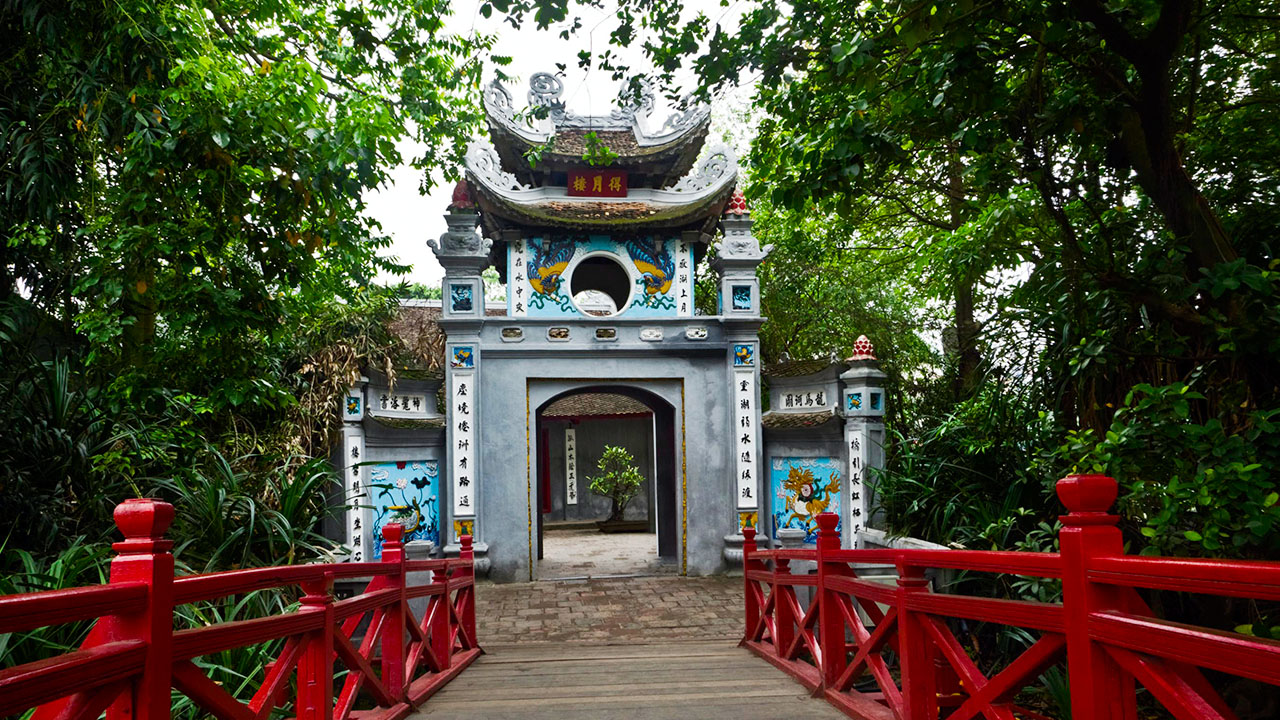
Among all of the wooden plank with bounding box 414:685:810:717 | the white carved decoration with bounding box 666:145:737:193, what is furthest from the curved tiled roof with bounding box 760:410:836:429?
the wooden plank with bounding box 414:685:810:717

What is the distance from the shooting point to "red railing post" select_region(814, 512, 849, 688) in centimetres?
394

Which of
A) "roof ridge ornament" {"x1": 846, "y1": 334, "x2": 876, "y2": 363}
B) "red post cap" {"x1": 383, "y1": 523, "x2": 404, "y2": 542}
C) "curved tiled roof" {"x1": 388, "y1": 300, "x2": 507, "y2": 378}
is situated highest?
"curved tiled roof" {"x1": 388, "y1": 300, "x2": 507, "y2": 378}

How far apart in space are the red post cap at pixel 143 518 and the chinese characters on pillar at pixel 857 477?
319 inches

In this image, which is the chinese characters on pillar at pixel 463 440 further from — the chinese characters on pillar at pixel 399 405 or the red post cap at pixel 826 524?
the red post cap at pixel 826 524

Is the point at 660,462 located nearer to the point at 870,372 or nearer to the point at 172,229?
the point at 870,372

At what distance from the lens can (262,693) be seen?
2.53 meters

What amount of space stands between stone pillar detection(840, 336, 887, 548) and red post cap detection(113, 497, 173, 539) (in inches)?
317

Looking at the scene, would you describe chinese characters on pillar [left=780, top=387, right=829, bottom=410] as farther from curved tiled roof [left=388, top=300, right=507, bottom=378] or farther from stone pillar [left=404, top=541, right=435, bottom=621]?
stone pillar [left=404, top=541, right=435, bottom=621]

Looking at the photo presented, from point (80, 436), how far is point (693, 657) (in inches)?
148

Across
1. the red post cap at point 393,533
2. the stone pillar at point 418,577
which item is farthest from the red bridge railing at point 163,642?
the stone pillar at point 418,577

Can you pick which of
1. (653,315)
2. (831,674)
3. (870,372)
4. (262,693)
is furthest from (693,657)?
(653,315)

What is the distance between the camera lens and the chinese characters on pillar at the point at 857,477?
927cm

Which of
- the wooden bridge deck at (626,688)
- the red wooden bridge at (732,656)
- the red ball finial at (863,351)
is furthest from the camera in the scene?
the red ball finial at (863,351)

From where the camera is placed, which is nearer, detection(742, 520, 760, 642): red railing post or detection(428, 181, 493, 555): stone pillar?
detection(742, 520, 760, 642): red railing post
